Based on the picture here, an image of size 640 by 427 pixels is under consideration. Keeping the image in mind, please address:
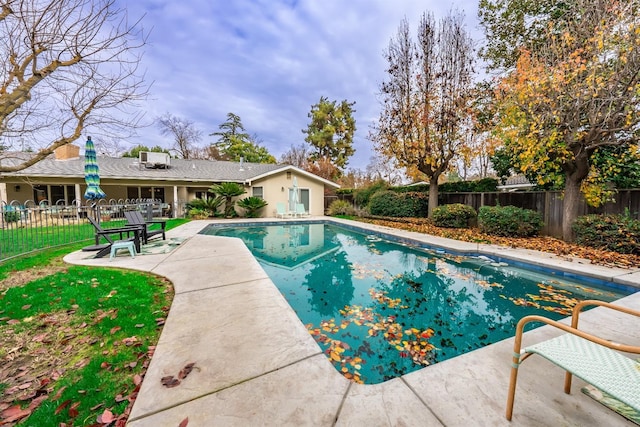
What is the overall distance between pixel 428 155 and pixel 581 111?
17.3 ft

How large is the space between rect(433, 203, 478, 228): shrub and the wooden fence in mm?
808

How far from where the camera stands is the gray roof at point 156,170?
43.6 feet

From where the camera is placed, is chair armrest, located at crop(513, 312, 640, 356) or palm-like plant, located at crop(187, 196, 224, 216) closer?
chair armrest, located at crop(513, 312, 640, 356)

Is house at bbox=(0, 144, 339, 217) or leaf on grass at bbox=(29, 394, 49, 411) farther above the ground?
house at bbox=(0, 144, 339, 217)

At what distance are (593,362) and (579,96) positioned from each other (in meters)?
7.66

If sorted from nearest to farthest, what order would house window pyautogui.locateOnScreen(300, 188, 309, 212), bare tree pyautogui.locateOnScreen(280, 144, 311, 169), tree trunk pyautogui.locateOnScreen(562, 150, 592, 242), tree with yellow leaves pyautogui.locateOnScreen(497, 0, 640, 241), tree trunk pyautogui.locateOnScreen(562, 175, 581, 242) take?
tree with yellow leaves pyautogui.locateOnScreen(497, 0, 640, 241) → tree trunk pyautogui.locateOnScreen(562, 150, 592, 242) → tree trunk pyautogui.locateOnScreen(562, 175, 581, 242) → house window pyautogui.locateOnScreen(300, 188, 309, 212) → bare tree pyautogui.locateOnScreen(280, 144, 311, 169)

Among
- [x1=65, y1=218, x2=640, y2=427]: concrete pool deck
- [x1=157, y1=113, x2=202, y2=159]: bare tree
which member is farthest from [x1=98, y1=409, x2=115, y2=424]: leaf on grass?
[x1=157, y1=113, x2=202, y2=159]: bare tree

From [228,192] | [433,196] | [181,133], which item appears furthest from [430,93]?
[181,133]

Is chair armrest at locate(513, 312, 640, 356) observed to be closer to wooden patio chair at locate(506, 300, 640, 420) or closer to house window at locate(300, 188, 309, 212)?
wooden patio chair at locate(506, 300, 640, 420)

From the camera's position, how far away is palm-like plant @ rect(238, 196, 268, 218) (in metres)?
15.7

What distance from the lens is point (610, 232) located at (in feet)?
20.1

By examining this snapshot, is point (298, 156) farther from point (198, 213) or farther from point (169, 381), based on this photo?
point (169, 381)

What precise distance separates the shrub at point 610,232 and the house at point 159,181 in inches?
522

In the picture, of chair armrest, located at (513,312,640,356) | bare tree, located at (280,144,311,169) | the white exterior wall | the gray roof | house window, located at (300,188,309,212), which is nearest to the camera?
chair armrest, located at (513,312,640,356)
